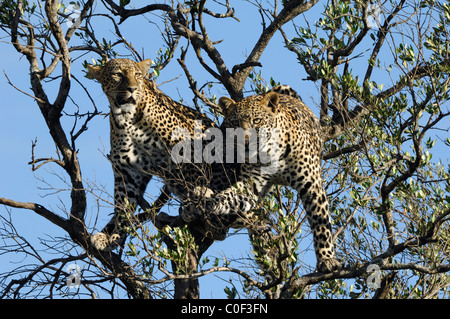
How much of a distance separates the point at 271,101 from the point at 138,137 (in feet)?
6.24

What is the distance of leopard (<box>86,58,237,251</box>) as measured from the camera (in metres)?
10.3

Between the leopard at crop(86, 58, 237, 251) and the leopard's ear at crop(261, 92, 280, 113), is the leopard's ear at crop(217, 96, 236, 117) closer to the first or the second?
the leopard's ear at crop(261, 92, 280, 113)

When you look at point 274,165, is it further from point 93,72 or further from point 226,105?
point 93,72

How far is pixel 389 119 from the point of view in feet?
30.4

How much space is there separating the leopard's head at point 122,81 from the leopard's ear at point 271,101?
5.74 ft

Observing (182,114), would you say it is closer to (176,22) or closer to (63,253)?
(176,22)

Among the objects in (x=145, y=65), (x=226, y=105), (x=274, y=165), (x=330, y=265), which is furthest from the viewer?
(x=145, y=65)

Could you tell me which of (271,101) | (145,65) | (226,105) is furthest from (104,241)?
(271,101)

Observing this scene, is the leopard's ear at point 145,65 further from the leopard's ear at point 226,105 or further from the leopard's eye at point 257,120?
the leopard's eye at point 257,120

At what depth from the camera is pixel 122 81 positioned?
10.4 m

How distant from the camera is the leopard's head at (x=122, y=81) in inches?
410

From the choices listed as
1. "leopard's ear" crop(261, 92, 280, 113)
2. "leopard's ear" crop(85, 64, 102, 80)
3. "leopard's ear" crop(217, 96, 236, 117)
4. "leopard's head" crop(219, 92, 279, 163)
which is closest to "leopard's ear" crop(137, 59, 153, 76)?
"leopard's ear" crop(85, 64, 102, 80)

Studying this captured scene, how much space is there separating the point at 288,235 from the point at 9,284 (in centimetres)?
403

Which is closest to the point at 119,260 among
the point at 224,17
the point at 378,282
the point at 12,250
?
the point at 12,250
